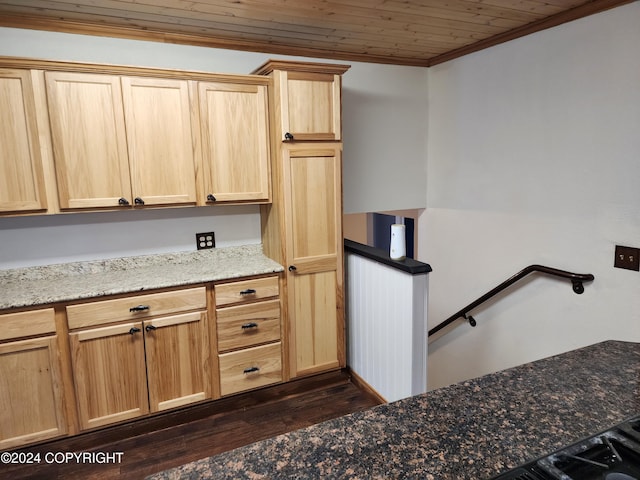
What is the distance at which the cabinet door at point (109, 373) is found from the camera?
7.17 feet

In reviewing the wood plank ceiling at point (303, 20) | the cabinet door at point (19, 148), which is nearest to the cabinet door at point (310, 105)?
the wood plank ceiling at point (303, 20)

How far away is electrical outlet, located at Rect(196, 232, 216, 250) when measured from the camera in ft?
9.38

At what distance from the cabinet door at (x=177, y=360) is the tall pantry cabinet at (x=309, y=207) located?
56 cm

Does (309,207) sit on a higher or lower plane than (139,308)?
higher

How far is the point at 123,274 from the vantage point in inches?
100

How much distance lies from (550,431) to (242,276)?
191cm

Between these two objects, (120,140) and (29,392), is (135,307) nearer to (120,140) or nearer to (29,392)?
(29,392)

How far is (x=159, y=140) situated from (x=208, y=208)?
0.63 meters

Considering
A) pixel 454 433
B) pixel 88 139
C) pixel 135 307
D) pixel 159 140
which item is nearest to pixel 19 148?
pixel 88 139

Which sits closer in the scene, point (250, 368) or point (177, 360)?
point (177, 360)

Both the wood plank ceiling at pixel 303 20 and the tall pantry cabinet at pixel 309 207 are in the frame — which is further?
the tall pantry cabinet at pixel 309 207

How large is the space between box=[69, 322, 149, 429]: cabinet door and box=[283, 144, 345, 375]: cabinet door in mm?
934

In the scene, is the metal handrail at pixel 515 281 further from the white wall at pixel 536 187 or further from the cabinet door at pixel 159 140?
the cabinet door at pixel 159 140

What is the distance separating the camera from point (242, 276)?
8.21ft
